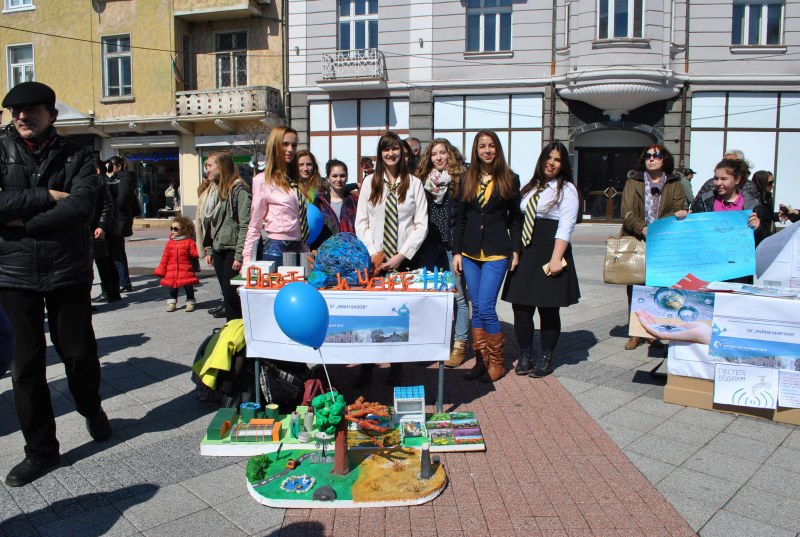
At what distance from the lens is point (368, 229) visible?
15.9ft

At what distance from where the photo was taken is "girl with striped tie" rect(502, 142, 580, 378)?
5.00 metres

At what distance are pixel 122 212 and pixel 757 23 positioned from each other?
1871 centimetres

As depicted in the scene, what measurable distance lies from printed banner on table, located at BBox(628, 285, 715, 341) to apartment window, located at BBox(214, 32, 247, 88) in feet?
72.4

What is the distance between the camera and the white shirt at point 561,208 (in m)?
5.00

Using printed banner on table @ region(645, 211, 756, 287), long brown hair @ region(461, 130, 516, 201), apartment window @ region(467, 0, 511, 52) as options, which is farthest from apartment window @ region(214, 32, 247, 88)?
printed banner on table @ region(645, 211, 756, 287)

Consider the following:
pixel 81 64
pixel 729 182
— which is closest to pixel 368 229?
pixel 729 182

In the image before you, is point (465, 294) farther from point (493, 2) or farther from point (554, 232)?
point (493, 2)

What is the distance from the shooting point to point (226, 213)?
6641 millimetres

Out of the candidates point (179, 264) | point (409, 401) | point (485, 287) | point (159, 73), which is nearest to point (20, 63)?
point (159, 73)

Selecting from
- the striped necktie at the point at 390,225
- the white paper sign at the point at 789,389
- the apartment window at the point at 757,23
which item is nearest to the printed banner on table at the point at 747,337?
the white paper sign at the point at 789,389

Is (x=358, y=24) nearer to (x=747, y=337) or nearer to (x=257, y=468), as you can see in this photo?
(x=747, y=337)

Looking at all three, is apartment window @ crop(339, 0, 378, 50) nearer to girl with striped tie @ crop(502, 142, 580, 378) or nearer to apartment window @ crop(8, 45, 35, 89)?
apartment window @ crop(8, 45, 35, 89)

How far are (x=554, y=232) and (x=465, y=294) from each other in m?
1.03

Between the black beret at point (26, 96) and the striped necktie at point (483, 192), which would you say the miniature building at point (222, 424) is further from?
the striped necktie at point (483, 192)
